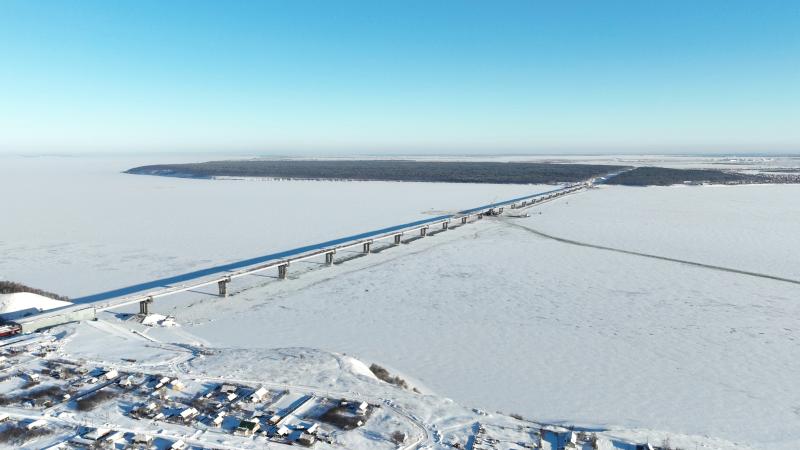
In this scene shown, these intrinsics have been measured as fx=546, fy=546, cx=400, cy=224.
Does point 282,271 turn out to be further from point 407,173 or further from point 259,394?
point 407,173

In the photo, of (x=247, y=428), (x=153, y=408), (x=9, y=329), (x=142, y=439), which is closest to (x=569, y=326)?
(x=247, y=428)

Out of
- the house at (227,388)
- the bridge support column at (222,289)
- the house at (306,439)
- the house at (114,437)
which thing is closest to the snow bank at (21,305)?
the bridge support column at (222,289)

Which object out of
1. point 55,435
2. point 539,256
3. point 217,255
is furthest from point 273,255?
point 55,435

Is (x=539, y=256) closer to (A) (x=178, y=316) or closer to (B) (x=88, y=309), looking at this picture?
(A) (x=178, y=316)

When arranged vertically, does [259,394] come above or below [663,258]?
above

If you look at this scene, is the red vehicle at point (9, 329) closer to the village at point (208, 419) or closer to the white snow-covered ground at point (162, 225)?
the village at point (208, 419)

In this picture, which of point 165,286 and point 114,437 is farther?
point 165,286
